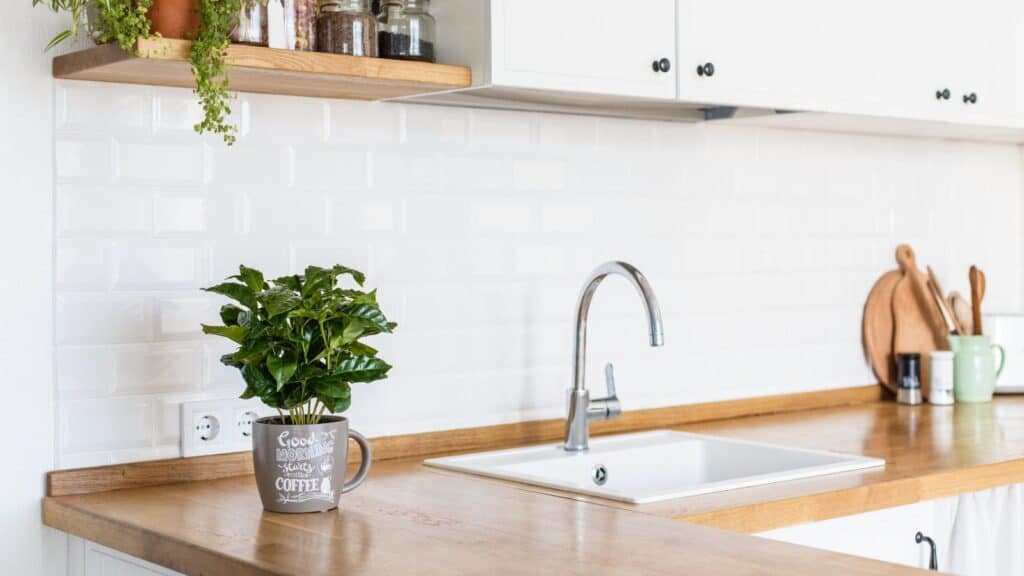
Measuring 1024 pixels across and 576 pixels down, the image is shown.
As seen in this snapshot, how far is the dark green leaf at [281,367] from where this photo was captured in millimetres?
1901

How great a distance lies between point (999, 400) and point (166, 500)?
218 cm

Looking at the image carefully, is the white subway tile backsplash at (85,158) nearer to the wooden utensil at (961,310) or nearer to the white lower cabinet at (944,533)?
the white lower cabinet at (944,533)

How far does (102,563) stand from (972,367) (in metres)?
2.16

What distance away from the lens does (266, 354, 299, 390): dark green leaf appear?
6.24 feet

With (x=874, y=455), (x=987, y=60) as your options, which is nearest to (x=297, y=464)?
(x=874, y=455)

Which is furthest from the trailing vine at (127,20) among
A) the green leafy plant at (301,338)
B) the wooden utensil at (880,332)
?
the wooden utensil at (880,332)

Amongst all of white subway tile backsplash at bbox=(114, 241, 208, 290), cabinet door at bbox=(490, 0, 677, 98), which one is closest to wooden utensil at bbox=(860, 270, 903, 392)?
cabinet door at bbox=(490, 0, 677, 98)

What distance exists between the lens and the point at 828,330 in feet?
10.8

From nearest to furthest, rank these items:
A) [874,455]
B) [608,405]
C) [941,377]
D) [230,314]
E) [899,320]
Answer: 1. [230,314]
2. [874,455]
3. [608,405]
4. [941,377]
5. [899,320]

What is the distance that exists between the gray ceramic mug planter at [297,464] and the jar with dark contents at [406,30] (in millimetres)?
651

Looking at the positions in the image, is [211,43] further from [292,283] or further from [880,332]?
[880,332]

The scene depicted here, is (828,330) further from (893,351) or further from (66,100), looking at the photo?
(66,100)

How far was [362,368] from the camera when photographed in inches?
77.7

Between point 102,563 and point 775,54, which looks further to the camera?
point 775,54
